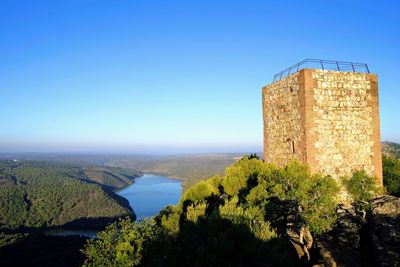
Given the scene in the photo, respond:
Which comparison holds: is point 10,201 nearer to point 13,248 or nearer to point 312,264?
point 13,248

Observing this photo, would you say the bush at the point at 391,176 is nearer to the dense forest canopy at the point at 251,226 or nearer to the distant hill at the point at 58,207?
the dense forest canopy at the point at 251,226

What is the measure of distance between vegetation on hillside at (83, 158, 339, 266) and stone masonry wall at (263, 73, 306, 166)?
874 mm

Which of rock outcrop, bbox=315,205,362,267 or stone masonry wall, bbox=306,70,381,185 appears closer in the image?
rock outcrop, bbox=315,205,362,267

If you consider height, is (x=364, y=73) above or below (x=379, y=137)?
above

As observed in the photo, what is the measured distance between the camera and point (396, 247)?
8.28m

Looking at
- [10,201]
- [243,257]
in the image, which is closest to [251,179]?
[243,257]

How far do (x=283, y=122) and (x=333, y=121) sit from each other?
2.01 m

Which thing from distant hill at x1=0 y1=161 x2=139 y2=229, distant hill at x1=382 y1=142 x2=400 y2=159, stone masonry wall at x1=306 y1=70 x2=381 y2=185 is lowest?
distant hill at x1=0 y1=161 x2=139 y2=229

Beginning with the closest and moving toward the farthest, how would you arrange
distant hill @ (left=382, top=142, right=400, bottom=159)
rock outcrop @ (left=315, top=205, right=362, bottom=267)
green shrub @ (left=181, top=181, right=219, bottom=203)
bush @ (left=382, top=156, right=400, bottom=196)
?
rock outcrop @ (left=315, top=205, right=362, bottom=267) < bush @ (left=382, top=156, right=400, bottom=196) < green shrub @ (left=181, top=181, right=219, bottom=203) < distant hill @ (left=382, top=142, right=400, bottom=159)

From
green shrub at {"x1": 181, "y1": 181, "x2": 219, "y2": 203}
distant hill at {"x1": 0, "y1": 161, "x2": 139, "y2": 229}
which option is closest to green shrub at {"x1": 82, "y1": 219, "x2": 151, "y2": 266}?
green shrub at {"x1": 181, "y1": 181, "x2": 219, "y2": 203}

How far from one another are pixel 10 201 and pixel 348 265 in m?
141

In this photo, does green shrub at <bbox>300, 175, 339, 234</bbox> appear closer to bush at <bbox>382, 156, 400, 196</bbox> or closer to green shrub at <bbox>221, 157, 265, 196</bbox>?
green shrub at <bbox>221, 157, 265, 196</bbox>

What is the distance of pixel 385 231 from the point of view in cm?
899

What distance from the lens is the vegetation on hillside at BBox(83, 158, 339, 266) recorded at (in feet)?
24.4
